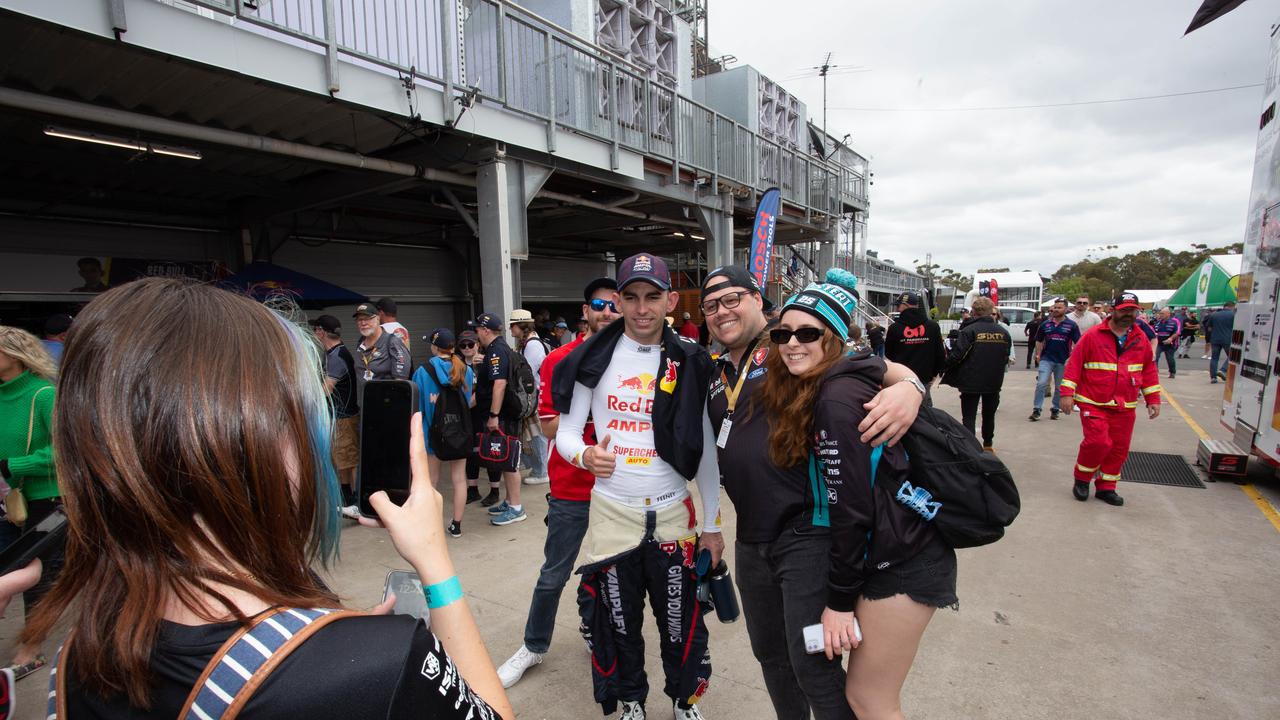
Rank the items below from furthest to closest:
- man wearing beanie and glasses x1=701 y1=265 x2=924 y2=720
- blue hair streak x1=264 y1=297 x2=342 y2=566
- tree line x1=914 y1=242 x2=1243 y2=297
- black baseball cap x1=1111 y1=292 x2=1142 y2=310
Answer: tree line x1=914 y1=242 x2=1243 y2=297, black baseball cap x1=1111 y1=292 x2=1142 y2=310, man wearing beanie and glasses x1=701 y1=265 x2=924 y2=720, blue hair streak x1=264 y1=297 x2=342 y2=566

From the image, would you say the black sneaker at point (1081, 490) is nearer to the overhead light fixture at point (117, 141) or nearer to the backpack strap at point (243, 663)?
the backpack strap at point (243, 663)

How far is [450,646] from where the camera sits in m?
0.92

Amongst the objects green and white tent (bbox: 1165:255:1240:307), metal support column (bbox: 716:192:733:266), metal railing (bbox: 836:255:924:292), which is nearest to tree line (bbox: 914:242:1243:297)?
metal railing (bbox: 836:255:924:292)

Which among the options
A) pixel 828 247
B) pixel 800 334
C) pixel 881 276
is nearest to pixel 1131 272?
pixel 881 276

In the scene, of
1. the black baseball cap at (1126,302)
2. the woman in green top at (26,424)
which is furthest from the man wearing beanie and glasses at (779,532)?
the black baseball cap at (1126,302)

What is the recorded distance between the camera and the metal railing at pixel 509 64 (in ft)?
16.6

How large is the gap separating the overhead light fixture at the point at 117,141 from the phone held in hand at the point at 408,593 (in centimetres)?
648

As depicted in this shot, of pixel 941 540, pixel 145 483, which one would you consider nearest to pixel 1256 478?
pixel 941 540

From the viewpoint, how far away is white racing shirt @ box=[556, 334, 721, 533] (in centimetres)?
243

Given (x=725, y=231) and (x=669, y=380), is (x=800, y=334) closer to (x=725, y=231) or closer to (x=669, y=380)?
(x=669, y=380)

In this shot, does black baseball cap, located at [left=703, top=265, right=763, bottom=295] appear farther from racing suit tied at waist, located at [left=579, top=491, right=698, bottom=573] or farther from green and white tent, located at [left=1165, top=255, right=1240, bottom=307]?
green and white tent, located at [left=1165, top=255, right=1240, bottom=307]

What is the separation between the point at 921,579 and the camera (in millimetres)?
1750

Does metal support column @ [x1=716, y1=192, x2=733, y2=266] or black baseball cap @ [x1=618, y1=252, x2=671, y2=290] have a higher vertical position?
metal support column @ [x1=716, y1=192, x2=733, y2=266]

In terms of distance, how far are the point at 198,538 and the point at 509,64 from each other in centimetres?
696
